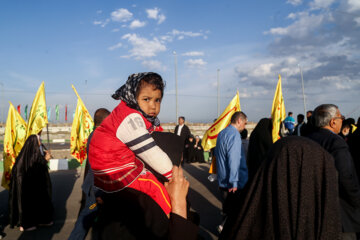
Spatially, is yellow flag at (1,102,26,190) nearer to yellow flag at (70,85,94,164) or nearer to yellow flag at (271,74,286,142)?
yellow flag at (70,85,94,164)

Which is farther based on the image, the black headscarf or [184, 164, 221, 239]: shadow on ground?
the black headscarf

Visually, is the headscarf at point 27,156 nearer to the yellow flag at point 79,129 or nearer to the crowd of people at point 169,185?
the yellow flag at point 79,129

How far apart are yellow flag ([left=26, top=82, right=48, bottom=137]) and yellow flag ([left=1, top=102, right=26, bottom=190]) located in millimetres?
867

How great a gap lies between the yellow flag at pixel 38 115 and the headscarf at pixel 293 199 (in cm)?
515

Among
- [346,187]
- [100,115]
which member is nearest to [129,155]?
[346,187]

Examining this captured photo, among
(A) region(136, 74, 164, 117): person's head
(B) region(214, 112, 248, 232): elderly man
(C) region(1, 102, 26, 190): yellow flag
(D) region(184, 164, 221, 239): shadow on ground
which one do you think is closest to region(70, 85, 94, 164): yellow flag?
(C) region(1, 102, 26, 190): yellow flag

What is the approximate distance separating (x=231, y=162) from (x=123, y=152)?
3138mm

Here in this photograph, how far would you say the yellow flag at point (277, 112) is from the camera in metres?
6.44

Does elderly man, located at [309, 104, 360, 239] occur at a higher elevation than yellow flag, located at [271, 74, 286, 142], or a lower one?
lower

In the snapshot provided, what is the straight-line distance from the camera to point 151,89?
1.74 metres

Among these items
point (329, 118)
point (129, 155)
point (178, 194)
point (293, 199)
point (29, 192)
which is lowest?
point (29, 192)

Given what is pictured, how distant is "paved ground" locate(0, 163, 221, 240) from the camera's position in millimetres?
4871

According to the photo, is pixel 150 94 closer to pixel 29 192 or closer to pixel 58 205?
pixel 29 192

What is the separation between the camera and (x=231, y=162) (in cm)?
438
